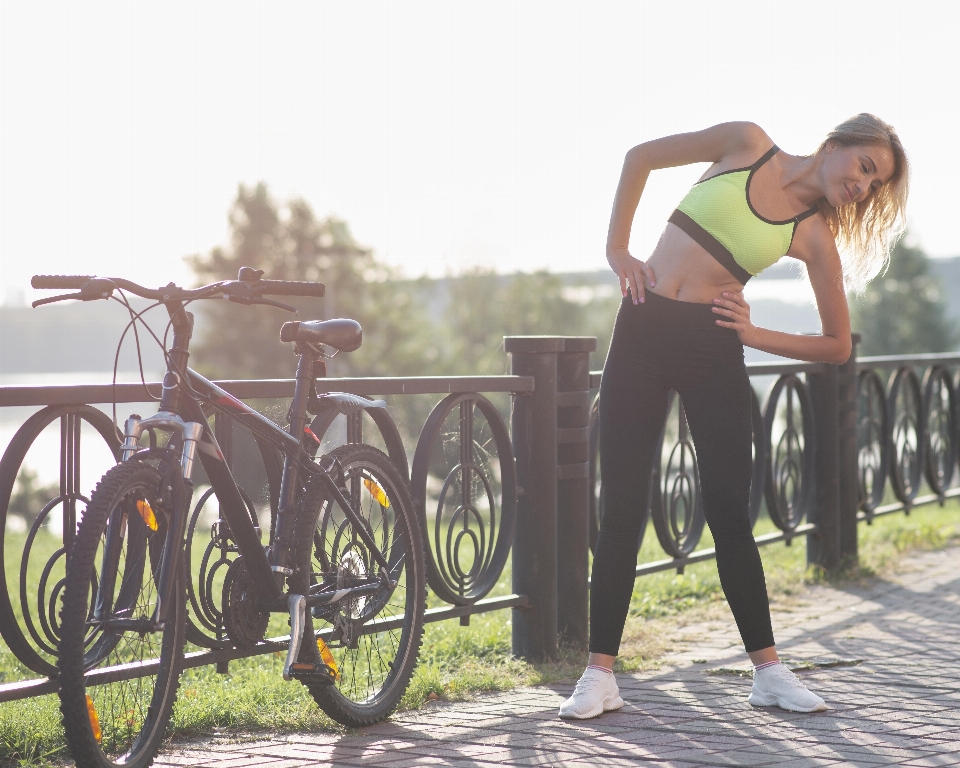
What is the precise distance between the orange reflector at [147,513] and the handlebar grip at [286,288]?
59cm

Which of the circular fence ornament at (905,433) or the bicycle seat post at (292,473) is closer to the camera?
the bicycle seat post at (292,473)

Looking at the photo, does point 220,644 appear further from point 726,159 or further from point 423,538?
point 726,159

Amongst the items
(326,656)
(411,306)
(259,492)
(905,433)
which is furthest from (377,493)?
(411,306)

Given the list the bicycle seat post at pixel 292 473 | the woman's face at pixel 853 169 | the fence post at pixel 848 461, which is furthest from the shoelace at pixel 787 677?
the fence post at pixel 848 461

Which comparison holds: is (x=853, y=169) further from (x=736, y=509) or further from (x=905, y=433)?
(x=905, y=433)

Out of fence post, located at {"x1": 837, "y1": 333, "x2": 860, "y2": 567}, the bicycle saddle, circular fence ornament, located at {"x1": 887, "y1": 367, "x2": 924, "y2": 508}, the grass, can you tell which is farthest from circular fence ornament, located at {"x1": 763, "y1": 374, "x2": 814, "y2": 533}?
the bicycle saddle

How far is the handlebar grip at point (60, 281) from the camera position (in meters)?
3.12

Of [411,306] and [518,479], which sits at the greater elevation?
[411,306]

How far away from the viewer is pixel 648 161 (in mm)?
3916

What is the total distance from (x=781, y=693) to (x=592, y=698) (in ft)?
1.94

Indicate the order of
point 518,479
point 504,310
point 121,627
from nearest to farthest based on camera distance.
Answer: point 121,627
point 518,479
point 504,310

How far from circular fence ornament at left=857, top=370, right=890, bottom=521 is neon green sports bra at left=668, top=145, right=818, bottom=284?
13.2 feet

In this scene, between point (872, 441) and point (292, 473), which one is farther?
point (872, 441)

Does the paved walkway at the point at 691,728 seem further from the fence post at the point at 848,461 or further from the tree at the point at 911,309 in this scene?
the tree at the point at 911,309
